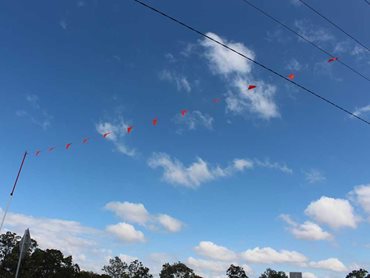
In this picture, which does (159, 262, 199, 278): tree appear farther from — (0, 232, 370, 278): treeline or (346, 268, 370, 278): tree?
(346, 268, 370, 278): tree

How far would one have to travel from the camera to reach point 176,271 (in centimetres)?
11006

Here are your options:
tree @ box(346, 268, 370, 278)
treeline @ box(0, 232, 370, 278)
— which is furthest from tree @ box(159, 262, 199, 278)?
tree @ box(346, 268, 370, 278)

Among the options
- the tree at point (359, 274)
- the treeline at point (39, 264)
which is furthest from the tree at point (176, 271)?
the tree at point (359, 274)

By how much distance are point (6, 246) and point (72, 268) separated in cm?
1936

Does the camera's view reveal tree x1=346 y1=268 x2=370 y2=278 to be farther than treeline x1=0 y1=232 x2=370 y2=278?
Yes

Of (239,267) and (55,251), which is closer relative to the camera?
(55,251)

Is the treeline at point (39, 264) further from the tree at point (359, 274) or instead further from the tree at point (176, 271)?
the tree at point (359, 274)

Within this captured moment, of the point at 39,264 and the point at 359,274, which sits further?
the point at 359,274

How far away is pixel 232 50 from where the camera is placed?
11883mm

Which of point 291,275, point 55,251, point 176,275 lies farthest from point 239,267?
point 291,275

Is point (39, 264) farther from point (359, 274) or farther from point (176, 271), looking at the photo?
point (359, 274)

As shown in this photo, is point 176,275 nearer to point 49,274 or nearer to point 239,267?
point 239,267

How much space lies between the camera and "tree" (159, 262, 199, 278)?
109250 millimetres

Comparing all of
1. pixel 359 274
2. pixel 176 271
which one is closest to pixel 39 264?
pixel 176 271
